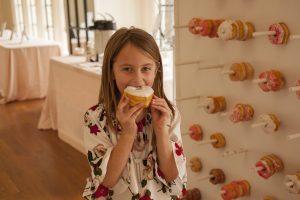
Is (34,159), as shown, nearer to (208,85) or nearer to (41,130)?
(41,130)

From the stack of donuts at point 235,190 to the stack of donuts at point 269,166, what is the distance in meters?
0.19

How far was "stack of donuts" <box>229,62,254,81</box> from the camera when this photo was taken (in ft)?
4.54

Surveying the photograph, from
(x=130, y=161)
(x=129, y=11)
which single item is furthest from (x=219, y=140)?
(x=129, y=11)

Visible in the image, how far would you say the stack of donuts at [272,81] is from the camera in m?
1.26

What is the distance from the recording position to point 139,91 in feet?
3.38

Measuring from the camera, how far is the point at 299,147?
1.29 m

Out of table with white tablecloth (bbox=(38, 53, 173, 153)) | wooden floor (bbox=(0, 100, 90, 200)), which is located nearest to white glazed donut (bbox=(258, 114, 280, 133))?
table with white tablecloth (bbox=(38, 53, 173, 153))

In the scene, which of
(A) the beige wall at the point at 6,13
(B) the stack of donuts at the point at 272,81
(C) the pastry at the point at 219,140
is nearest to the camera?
(B) the stack of donuts at the point at 272,81

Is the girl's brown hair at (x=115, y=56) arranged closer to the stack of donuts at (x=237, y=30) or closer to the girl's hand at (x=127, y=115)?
the girl's hand at (x=127, y=115)

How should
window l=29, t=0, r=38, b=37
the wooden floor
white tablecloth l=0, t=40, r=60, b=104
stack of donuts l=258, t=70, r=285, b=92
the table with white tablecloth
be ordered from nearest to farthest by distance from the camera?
stack of donuts l=258, t=70, r=285, b=92 < the wooden floor < the table with white tablecloth < white tablecloth l=0, t=40, r=60, b=104 < window l=29, t=0, r=38, b=37

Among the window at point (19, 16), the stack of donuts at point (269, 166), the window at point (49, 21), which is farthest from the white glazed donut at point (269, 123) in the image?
the window at point (19, 16)

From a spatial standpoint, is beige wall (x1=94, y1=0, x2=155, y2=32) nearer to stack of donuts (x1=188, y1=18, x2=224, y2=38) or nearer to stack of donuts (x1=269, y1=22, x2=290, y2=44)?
stack of donuts (x1=188, y1=18, x2=224, y2=38)

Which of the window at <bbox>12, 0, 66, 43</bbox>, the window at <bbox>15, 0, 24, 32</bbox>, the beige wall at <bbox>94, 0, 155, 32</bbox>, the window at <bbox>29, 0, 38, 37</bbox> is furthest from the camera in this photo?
the window at <bbox>15, 0, 24, 32</bbox>

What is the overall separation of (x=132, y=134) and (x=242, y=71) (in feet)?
1.71
